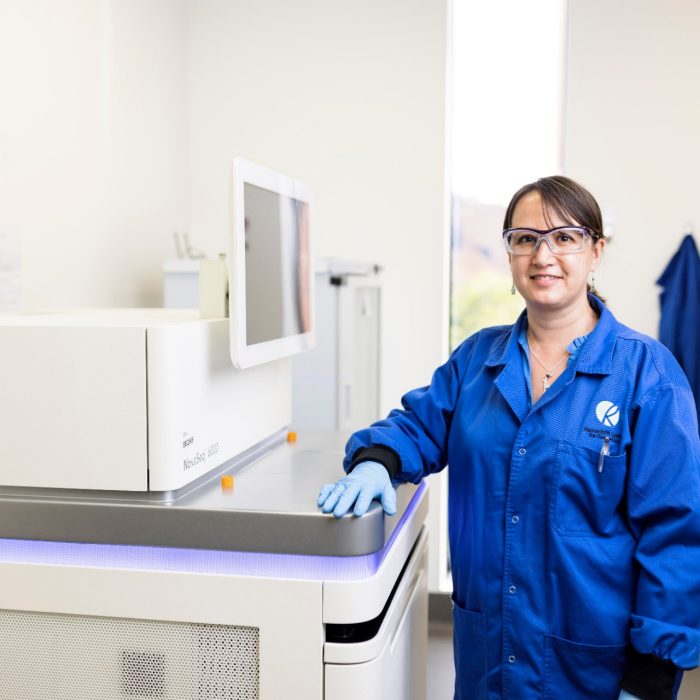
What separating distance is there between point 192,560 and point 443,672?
5.97 ft

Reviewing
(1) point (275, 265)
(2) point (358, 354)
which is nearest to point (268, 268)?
(1) point (275, 265)

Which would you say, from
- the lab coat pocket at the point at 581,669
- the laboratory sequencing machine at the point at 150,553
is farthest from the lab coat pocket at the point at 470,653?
the laboratory sequencing machine at the point at 150,553

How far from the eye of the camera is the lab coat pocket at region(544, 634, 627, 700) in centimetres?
143

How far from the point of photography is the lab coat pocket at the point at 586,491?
1405 mm

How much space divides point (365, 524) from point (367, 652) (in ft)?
0.58

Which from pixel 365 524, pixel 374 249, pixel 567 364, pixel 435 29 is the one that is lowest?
pixel 365 524

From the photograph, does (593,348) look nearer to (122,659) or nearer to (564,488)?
(564,488)

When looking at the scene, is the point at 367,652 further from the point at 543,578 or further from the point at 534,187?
the point at 534,187

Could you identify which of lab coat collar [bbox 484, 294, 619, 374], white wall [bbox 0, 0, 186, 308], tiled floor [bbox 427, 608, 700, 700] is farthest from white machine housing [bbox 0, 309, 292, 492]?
tiled floor [bbox 427, 608, 700, 700]

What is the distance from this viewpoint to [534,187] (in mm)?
1559

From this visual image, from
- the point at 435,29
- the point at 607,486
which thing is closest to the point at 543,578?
the point at 607,486

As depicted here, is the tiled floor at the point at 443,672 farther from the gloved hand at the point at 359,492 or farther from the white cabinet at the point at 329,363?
the gloved hand at the point at 359,492

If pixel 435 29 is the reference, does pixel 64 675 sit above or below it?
below

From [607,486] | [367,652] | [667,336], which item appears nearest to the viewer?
[367,652]
